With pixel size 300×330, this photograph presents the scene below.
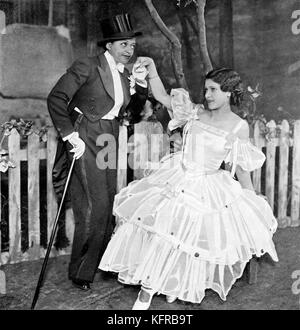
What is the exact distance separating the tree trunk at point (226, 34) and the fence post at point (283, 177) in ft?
1.99

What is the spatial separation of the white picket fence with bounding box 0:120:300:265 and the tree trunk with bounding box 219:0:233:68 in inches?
18.8

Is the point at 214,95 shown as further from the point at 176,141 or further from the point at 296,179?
the point at 296,179

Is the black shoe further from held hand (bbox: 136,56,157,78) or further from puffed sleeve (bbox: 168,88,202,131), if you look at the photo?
held hand (bbox: 136,56,157,78)

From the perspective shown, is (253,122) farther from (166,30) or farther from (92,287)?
(92,287)

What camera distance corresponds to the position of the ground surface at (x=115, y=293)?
8.27ft

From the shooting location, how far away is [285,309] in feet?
8.34

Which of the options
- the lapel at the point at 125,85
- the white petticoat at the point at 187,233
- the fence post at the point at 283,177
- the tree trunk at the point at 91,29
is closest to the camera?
the white petticoat at the point at 187,233

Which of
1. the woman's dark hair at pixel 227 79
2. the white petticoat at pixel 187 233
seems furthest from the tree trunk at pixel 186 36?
the white petticoat at pixel 187 233

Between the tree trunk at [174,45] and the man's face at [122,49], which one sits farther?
the tree trunk at [174,45]

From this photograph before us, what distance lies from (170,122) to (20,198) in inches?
39.6

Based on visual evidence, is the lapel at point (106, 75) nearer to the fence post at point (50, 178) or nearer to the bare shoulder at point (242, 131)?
the fence post at point (50, 178)

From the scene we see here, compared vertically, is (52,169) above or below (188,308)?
above

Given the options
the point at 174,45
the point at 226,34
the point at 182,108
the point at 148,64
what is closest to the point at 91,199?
the point at 182,108
